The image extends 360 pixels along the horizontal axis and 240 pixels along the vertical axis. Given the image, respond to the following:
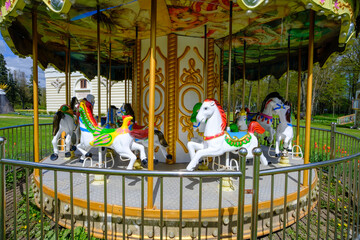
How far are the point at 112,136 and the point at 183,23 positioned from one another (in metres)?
2.65

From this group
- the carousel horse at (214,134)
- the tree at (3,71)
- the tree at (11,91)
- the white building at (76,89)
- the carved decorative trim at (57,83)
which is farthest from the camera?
the tree at (3,71)

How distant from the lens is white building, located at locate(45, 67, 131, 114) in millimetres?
23453

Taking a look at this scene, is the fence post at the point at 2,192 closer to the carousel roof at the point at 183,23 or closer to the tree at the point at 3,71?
the carousel roof at the point at 183,23

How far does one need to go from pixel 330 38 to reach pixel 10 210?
7096 millimetres

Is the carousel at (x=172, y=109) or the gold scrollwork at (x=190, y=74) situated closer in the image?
the carousel at (x=172, y=109)

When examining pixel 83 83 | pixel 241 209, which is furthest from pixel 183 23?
pixel 83 83

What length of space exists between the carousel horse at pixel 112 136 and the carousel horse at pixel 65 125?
4.33 feet

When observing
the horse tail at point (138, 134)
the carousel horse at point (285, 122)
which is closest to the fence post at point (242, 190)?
the horse tail at point (138, 134)

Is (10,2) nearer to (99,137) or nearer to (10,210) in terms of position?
(99,137)

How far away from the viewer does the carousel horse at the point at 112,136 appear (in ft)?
12.1

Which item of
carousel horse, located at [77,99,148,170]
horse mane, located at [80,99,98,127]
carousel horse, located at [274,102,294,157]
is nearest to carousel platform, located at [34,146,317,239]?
carousel horse, located at [77,99,148,170]

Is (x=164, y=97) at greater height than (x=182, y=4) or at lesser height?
lesser

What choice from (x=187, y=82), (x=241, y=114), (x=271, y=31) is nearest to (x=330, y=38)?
(x=271, y=31)

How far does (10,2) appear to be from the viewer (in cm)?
294
